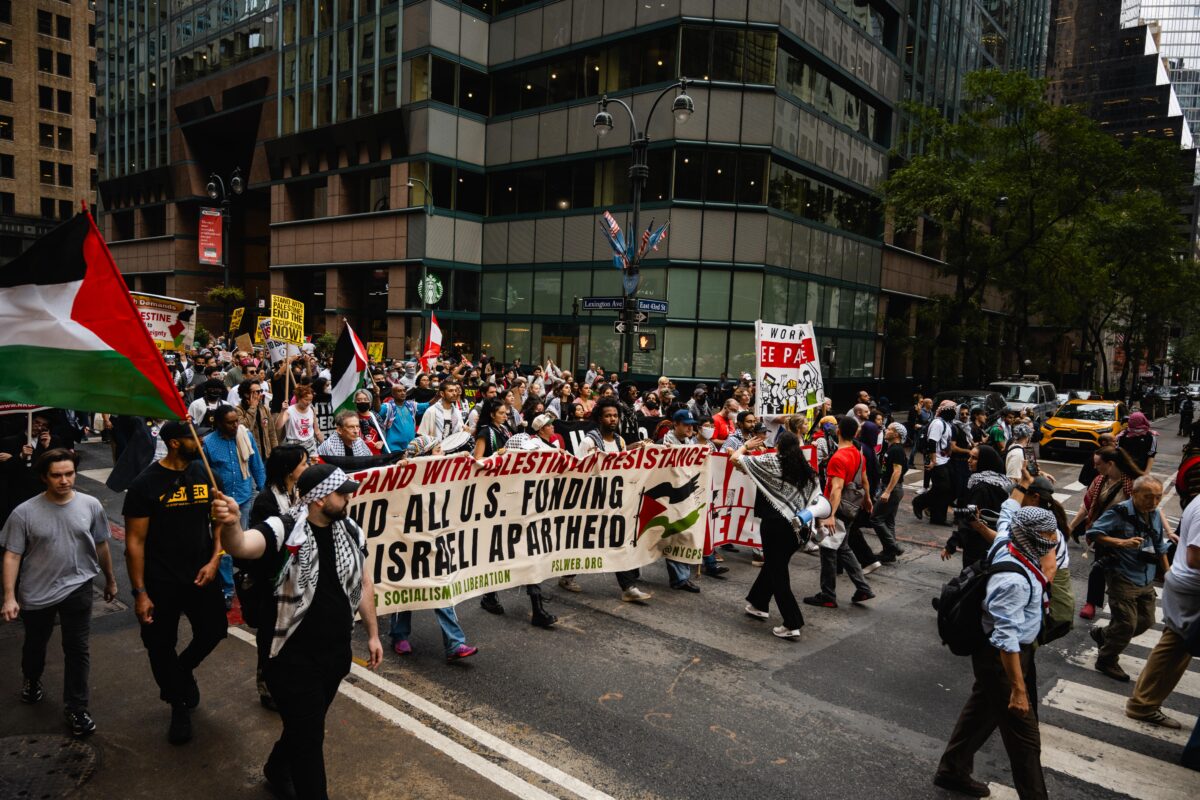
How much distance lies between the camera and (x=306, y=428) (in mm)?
9703

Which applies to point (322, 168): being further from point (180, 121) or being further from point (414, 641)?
point (414, 641)

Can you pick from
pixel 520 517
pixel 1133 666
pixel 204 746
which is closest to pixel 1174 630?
pixel 1133 666

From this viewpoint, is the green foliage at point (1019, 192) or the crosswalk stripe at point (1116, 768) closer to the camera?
the crosswalk stripe at point (1116, 768)

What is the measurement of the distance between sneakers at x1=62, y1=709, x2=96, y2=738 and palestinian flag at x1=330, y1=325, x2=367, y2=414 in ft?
16.8

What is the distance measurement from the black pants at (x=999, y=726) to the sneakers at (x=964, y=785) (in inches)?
1.1

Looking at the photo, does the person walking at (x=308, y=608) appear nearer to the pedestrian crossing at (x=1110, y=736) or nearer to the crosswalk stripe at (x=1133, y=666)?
the pedestrian crossing at (x=1110, y=736)

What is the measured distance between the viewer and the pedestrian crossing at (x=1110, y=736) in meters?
4.77

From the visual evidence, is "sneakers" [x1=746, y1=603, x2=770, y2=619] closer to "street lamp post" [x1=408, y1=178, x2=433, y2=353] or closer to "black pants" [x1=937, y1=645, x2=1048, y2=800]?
"black pants" [x1=937, y1=645, x2=1048, y2=800]

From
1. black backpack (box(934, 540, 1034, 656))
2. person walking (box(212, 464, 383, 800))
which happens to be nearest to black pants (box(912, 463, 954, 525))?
black backpack (box(934, 540, 1034, 656))

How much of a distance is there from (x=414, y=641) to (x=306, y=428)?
4.26 metres

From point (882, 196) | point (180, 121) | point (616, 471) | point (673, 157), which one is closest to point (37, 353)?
point (616, 471)

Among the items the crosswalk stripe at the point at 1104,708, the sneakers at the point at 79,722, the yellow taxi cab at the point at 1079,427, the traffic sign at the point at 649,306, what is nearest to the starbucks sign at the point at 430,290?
the traffic sign at the point at 649,306

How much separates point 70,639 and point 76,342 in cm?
210

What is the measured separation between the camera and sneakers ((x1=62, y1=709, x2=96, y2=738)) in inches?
185
